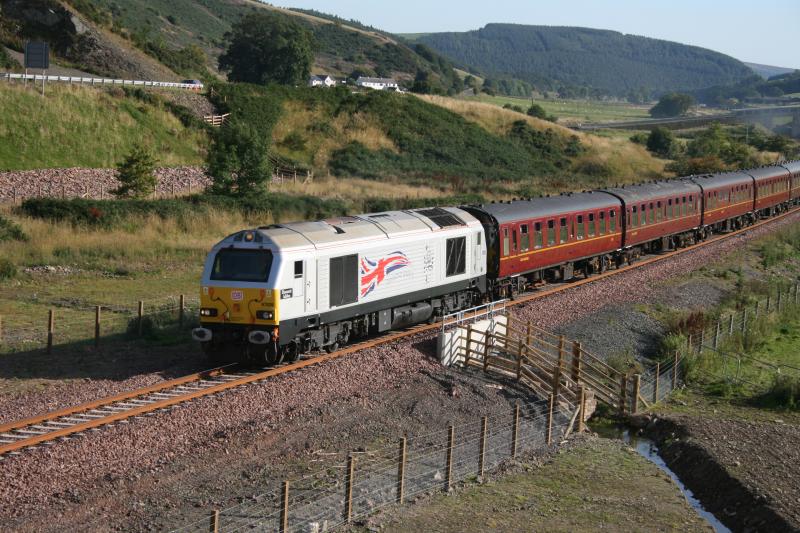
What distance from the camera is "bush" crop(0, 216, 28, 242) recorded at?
3803 cm

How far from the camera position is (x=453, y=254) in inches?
1123

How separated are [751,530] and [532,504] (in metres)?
4.07

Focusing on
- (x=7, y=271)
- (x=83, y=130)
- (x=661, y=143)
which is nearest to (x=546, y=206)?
(x=7, y=271)

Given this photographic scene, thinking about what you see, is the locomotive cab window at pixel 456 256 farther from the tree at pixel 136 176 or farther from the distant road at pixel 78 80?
the distant road at pixel 78 80

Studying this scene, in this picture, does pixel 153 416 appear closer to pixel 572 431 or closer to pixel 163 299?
pixel 572 431

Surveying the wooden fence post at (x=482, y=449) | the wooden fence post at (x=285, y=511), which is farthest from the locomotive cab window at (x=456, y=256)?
the wooden fence post at (x=285, y=511)

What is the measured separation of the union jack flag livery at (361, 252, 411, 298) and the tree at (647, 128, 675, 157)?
321 feet

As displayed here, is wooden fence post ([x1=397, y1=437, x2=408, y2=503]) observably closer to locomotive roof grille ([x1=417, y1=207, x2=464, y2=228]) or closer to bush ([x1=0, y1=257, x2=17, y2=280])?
locomotive roof grille ([x1=417, y1=207, x2=464, y2=228])

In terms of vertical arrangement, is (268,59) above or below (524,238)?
above

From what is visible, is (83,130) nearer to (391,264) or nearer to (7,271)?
(7,271)

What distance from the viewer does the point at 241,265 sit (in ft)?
72.2

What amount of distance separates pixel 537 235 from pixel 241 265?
14.3m

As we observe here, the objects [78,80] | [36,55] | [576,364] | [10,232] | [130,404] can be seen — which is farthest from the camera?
[78,80]

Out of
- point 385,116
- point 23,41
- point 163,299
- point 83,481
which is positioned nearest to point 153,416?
point 83,481
